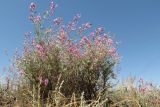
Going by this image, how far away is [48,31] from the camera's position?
11062 mm

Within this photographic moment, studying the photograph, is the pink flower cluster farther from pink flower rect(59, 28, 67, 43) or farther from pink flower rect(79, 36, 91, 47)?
pink flower rect(79, 36, 91, 47)

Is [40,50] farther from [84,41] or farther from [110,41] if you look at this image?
[110,41]

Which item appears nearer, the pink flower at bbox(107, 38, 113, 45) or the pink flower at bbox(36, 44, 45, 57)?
the pink flower at bbox(36, 44, 45, 57)

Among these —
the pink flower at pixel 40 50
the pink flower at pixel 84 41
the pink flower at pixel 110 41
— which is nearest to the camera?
the pink flower at pixel 40 50

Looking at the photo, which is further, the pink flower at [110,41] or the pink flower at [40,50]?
the pink flower at [110,41]

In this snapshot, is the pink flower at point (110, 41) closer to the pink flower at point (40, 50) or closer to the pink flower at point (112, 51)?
the pink flower at point (112, 51)

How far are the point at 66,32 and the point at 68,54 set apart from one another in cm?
79

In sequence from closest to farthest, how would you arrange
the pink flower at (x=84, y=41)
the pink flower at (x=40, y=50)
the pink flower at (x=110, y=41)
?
the pink flower at (x=40, y=50), the pink flower at (x=84, y=41), the pink flower at (x=110, y=41)

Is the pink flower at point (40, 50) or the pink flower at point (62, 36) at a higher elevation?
the pink flower at point (62, 36)

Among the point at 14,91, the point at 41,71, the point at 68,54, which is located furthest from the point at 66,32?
the point at 14,91

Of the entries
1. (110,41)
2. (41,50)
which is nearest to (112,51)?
(110,41)

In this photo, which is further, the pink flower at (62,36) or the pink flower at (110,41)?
the pink flower at (110,41)

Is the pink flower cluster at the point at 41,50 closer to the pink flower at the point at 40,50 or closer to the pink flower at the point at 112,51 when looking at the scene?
the pink flower at the point at 40,50

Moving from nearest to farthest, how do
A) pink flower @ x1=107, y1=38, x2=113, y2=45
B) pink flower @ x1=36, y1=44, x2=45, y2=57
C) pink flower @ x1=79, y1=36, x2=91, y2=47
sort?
pink flower @ x1=36, y1=44, x2=45, y2=57, pink flower @ x1=79, y1=36, x2=91, y2=47, pink flower @ x1=107, y1=38, x2=113, y2=45
